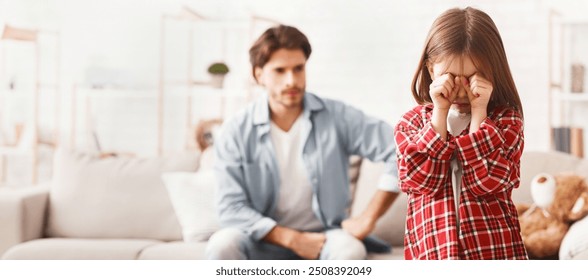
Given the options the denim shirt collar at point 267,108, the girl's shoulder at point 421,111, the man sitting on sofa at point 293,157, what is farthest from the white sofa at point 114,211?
the girl's shoulder at point 421,111

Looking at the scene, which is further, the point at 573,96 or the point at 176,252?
the point at 573,96

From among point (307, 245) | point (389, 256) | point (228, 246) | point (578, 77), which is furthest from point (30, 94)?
Answer: point (578, 77)

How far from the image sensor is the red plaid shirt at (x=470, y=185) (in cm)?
97

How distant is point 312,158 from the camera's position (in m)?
1.78

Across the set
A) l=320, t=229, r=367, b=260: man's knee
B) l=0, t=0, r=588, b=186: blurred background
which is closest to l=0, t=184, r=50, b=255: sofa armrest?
l=0, t=0, r=588, b=186: blurred background

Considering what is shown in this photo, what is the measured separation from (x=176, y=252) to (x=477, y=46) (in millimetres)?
1150

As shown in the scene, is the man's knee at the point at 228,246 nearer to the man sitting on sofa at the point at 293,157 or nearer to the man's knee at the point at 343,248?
the man sitting on sofa at the point at 293,157

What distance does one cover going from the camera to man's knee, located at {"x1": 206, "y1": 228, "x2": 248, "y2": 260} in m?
→ 1.66

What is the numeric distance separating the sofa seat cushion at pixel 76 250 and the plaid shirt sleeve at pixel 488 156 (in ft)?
3.92

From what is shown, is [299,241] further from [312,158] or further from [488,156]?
[488,156]

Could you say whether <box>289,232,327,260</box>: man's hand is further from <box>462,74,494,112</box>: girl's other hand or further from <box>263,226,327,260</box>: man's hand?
<box>462,74,494,112</box>: girl's other hand

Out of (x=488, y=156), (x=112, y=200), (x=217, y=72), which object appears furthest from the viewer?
(x=217, y=72)

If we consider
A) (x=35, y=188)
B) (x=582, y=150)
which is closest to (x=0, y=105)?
(x=35, y=188)
